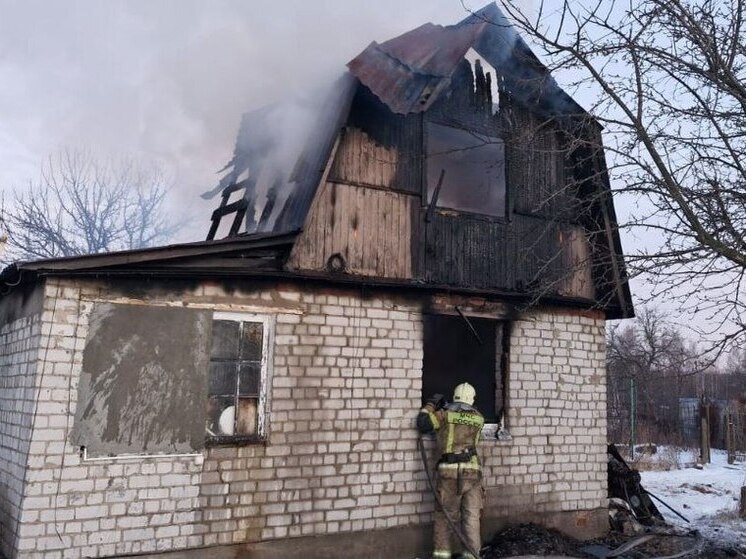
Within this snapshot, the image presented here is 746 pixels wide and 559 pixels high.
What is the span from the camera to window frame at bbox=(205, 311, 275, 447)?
247 inches

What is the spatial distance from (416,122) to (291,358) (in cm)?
337

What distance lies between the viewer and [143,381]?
5848mm

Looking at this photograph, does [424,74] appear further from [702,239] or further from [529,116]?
[702,239]

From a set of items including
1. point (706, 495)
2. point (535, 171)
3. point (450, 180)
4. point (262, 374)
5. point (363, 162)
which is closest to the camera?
point (262, 374)

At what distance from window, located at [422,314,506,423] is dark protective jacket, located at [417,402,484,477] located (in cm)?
114

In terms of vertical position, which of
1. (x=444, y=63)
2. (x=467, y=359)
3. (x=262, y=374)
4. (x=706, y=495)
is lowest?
(x=706, y=495)

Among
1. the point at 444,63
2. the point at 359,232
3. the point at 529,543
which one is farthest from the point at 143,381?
the point at 444,63

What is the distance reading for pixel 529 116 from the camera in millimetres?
8891

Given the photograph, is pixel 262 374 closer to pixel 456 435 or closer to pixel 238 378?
pixel 238 378

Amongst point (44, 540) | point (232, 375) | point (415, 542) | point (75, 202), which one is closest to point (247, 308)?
point (232, 375)

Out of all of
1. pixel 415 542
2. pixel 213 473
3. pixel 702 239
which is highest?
pixel 702 239

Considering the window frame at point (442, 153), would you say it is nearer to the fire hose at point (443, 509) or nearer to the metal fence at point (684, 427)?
the fire hose at point (443, 509)

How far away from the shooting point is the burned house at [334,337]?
562 centimetres

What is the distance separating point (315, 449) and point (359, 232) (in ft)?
8.00
